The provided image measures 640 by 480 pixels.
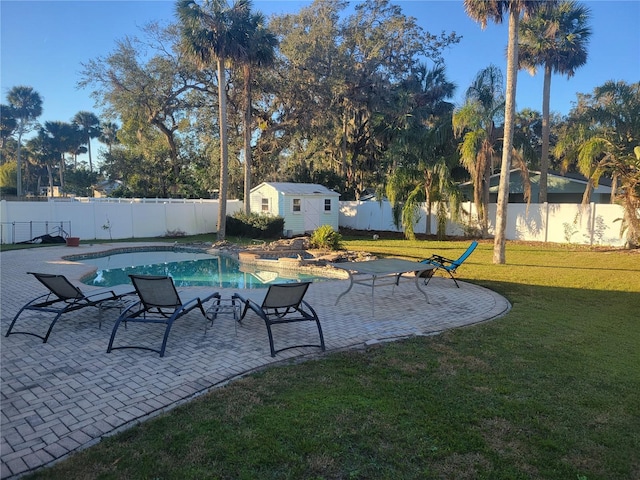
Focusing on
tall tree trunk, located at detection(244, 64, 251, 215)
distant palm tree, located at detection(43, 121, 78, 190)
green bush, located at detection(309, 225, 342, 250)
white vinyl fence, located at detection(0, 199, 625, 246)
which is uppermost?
distant palm tree, located at detection(43, 121, 78, 190)

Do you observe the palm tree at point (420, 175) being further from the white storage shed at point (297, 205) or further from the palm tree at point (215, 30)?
the palm tree at point (215, 30)

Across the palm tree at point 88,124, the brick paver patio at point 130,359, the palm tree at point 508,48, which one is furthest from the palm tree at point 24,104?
the palm tree at point 508,48

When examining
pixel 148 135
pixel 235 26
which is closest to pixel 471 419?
pixel 235 26

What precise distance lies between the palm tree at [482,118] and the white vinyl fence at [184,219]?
98.0 inches

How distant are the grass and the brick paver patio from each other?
1.00ft

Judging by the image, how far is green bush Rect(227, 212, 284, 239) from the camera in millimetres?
20344

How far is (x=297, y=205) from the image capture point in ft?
72.8

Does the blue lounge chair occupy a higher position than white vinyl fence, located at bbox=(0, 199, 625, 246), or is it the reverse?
white vinyl fence, located at bbox=(0, 199, 625, 246)

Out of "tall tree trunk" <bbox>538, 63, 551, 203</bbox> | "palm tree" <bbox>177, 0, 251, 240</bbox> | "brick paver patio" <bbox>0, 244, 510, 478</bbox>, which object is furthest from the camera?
"tall tree trunk" <bbox>538, 63, 551, 203</bbox>

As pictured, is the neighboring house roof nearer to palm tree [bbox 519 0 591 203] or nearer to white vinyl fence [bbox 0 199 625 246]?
white vinyl fence [bbox 0 199 625 246]

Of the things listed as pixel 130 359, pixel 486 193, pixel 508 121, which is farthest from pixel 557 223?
pixel 130 359

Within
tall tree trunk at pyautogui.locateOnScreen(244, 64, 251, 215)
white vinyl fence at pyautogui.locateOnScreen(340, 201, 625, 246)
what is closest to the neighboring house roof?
tall tree trunk at pyautogui.locateOnScreen(244, 64, 251, 215)

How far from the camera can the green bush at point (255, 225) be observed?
20.3 meters

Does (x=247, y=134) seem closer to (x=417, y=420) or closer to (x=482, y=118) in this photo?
(x=482, y=118)
